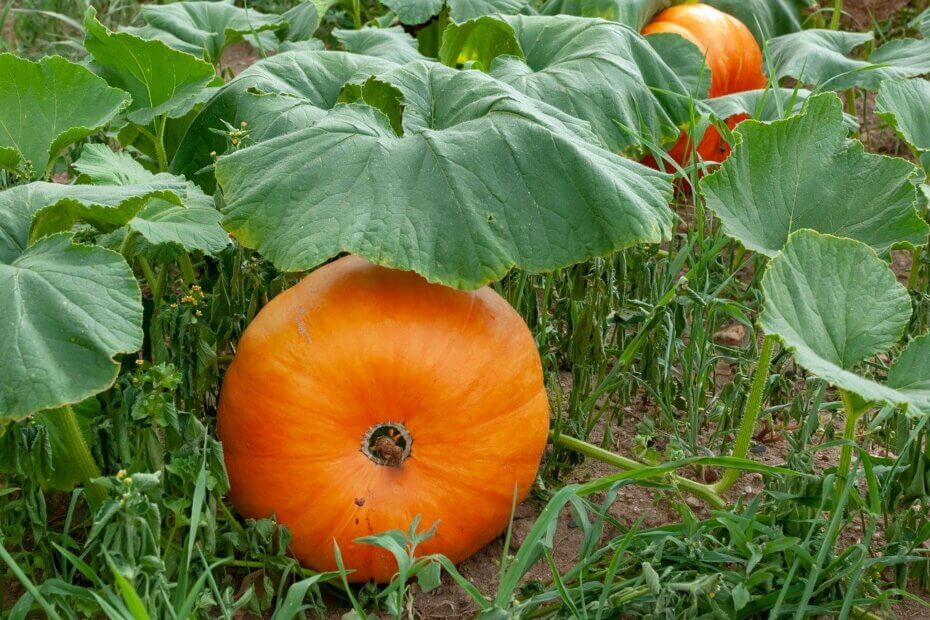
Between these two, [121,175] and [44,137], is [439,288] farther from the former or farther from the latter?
[44,137]

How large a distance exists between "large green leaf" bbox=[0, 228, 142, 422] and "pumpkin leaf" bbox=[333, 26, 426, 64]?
4.57 feet

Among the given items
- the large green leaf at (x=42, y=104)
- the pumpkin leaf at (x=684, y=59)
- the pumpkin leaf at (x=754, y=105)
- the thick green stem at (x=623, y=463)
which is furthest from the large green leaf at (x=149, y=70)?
the pumpkin leaf at (x=684, y=59)

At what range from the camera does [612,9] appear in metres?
3.64

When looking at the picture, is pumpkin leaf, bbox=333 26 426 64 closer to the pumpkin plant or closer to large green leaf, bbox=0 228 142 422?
the pumpkin plant

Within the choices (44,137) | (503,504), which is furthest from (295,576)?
(44,137)

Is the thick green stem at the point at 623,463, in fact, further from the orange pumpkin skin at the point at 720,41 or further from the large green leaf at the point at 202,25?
the orange pumpkin skin at the point at 720,41

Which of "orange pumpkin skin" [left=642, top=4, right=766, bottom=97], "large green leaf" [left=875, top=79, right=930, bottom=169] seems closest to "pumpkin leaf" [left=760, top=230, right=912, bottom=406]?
"large green leaf" [left=875, top=79, right=930, bottom=169]

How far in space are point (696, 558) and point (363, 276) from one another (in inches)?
32.5

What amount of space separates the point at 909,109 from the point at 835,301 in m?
0.90

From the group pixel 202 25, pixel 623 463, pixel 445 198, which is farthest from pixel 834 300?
pixel 202 25

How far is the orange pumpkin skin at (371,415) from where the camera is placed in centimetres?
209

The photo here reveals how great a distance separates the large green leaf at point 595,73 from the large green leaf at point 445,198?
50cm

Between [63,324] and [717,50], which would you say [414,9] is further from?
[63,324]

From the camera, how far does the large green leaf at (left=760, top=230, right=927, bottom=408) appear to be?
1.85 metres
